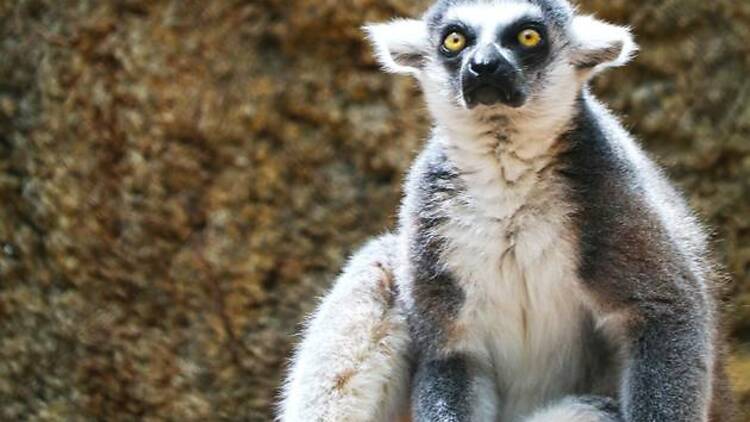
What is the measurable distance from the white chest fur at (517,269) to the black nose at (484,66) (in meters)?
0.30

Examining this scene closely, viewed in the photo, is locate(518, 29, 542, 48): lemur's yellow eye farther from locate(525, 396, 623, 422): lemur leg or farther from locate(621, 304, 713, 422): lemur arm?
locate(525, 396, 623, 422): lemur leg

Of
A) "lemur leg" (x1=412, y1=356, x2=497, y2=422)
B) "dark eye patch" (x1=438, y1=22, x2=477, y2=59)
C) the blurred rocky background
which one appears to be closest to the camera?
"lemur leg" (x1=412, y1=356, x2=497, y2=422)

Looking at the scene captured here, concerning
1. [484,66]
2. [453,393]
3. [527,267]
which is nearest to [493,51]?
[484,66]

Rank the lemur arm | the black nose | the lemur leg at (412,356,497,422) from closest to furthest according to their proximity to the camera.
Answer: the lemur arm, the black nose, the lemur leg at (412,356,497,422)

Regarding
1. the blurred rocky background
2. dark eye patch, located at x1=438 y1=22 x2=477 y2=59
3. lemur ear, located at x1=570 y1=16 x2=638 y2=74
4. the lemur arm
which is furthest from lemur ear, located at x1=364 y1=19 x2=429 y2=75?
the blurred rocky background

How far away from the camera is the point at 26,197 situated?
21.3 ft

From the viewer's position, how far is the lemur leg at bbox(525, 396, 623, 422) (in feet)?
12.7

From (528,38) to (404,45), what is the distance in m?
0.53

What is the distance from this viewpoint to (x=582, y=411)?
3.90 meters

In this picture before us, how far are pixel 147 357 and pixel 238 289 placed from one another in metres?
0.60

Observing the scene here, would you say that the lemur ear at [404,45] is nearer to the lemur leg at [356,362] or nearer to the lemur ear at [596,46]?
the lemur ear at [596,46]

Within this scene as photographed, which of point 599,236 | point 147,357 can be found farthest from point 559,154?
point 147,357

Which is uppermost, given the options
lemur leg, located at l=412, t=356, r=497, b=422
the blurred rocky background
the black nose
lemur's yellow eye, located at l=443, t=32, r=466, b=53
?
the blurred rocky background

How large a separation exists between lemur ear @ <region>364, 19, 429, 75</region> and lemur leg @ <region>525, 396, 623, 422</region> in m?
1.33
